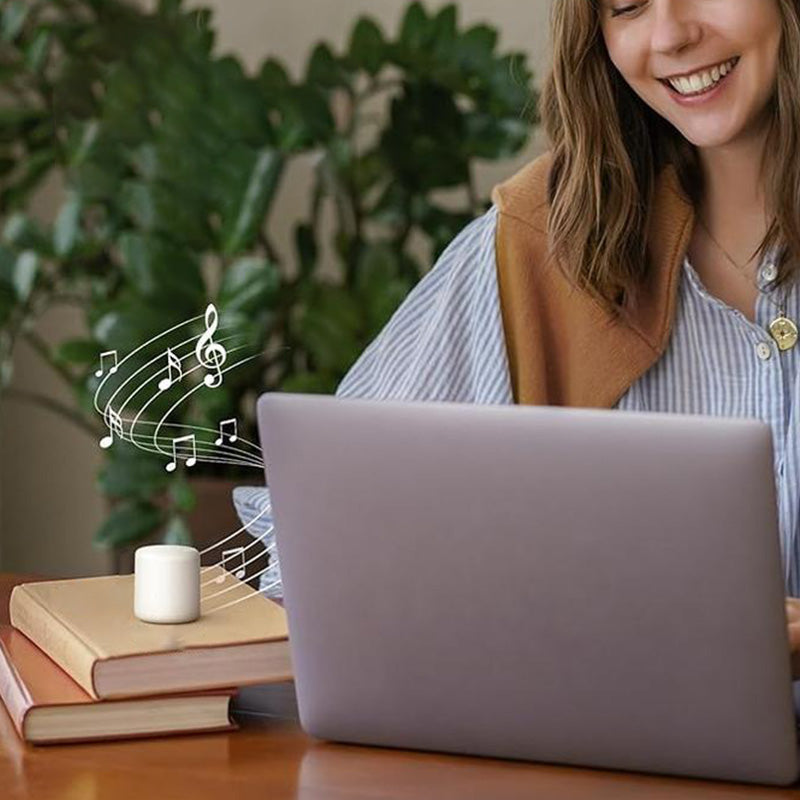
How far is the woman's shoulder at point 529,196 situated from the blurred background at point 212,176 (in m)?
1.13

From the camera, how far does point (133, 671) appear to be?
1.36 meters

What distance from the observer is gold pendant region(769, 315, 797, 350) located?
1.84 meters

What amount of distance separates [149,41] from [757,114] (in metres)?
1.99

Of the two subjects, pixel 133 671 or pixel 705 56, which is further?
pixel 705 56

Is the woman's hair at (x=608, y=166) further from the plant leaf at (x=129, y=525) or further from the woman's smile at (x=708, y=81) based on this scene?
the plant leaf at (x=129, y=525)

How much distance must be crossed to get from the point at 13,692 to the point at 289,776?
0.25 meters

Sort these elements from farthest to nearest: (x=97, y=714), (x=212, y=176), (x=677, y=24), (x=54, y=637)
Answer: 1. (x=212, y=176)
2. (x=677, y=24)
3. (x=54, y=637)
4. (x=97, y=714)

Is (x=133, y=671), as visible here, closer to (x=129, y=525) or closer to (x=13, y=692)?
(x=13, y=692)

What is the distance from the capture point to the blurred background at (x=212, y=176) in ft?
11.0

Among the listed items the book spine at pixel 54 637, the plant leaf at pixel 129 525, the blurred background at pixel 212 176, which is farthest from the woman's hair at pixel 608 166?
the plant leaf at pixel 129 525

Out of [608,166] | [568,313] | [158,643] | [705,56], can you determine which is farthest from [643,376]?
[158,643]

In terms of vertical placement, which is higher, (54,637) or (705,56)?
(705,56)

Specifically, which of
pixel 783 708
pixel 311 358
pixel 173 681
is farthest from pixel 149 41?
pixel 783 708

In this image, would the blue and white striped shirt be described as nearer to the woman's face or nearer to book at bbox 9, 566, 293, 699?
the woman's face
